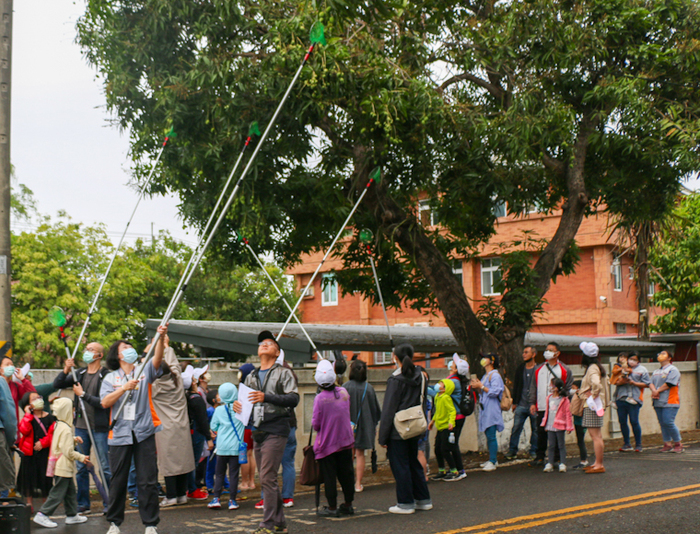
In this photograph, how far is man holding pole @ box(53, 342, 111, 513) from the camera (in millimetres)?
8312

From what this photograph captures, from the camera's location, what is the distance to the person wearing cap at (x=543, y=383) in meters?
11.1

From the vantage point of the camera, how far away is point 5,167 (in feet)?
26.7

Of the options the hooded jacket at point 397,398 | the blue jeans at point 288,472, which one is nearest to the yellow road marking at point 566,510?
the hooded jacket at point 397,398

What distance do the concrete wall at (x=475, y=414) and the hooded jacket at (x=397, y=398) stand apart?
3.70 metres

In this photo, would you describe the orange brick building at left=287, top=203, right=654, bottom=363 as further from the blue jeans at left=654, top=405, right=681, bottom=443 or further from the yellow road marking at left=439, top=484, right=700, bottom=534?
the yellow road marking at left=439, top=484, right=700, bottom=534

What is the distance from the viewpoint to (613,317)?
32719 mm

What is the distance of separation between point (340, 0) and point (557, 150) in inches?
384

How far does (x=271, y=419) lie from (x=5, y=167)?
13.5ft

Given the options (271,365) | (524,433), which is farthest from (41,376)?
(524,433)

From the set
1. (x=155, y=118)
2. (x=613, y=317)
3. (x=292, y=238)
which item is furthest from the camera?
(x=613, y=317)

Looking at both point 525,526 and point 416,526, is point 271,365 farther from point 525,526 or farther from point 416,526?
point 525,526

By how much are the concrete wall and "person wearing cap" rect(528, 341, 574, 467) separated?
1.36 metres

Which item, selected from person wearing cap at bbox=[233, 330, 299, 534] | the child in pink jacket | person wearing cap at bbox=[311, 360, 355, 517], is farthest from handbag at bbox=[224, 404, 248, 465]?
the child in pink jacket

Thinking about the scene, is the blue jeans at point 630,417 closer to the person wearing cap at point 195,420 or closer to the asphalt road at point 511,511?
the asphalt road at point 511,511
